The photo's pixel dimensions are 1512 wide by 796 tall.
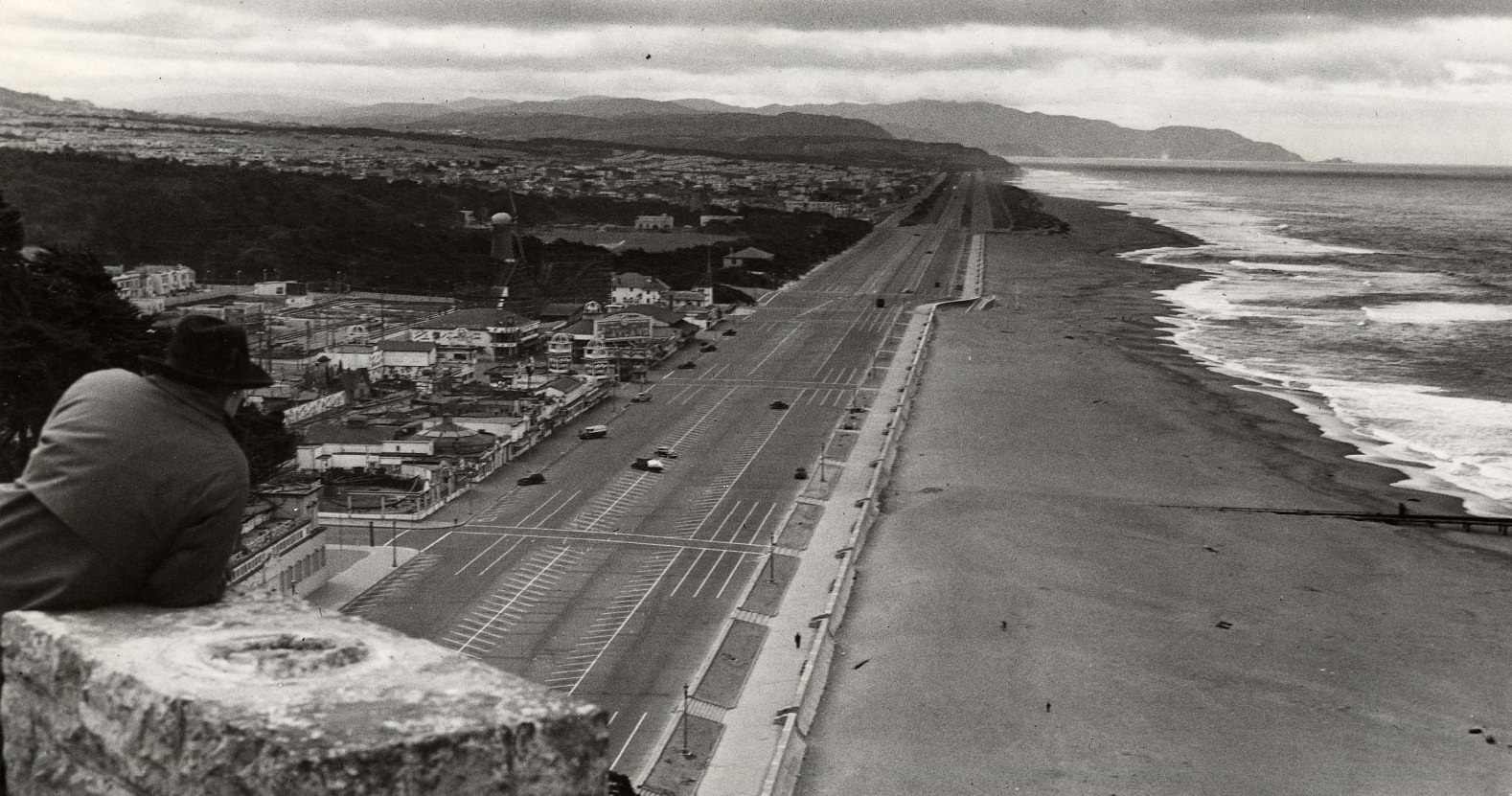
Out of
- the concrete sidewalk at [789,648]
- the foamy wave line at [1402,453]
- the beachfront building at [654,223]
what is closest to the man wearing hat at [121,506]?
the concrete sidewalk at [789,648]

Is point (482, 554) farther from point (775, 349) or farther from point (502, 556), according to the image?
point (775, 349)

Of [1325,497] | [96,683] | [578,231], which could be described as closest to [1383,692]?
[1325,497]

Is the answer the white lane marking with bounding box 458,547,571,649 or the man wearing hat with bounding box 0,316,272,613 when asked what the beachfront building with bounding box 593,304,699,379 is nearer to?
the white lane marking with bounding box 458,547,571,649

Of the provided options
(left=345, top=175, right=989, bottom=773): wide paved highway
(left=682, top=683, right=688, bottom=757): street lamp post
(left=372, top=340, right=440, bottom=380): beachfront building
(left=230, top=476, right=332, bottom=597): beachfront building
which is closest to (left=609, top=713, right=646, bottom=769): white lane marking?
(left=345, top=175, right=989, bottom=773): wide paved highway

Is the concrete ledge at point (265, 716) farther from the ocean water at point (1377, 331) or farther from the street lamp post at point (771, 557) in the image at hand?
the ocean water at point (1377, 331)

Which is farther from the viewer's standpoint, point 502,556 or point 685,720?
point 502,556

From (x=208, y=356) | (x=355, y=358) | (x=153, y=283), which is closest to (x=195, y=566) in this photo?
(x=208, y=356)
